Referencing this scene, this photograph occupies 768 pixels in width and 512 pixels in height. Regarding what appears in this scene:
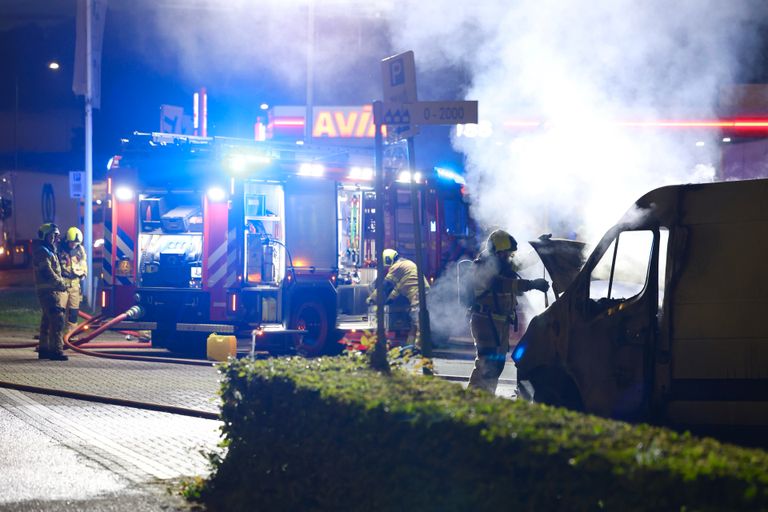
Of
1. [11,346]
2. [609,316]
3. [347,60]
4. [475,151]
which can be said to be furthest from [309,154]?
[347,60]

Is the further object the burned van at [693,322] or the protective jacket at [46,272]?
the protective jacket at [46,272]

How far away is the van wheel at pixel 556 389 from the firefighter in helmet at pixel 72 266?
9.55 metres

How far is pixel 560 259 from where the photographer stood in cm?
845

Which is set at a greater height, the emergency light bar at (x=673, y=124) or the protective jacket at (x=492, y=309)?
the emergency light bar at (x=673, y=124)

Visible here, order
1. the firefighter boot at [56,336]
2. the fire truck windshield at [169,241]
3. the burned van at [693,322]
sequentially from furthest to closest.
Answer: the fire truck windshield at [169,241]
the firefighter boot at [56,336]
the burned van at [693,322]

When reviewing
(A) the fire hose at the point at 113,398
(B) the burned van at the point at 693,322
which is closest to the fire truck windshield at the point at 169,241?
(A) the fire hose at the point at 113,398

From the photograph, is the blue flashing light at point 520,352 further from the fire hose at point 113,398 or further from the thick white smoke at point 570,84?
the thick white smoke at point 570,84

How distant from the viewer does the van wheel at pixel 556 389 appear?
7504 millimetres

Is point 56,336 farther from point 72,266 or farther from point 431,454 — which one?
point 431,454

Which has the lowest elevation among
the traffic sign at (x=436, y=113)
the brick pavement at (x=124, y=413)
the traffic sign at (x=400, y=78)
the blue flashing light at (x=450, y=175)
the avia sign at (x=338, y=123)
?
the brick pavement at (x=124, y=413)

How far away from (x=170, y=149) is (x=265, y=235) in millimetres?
2001

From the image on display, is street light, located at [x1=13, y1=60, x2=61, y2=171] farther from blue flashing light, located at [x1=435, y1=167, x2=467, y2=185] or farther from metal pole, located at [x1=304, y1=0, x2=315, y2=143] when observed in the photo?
blue flashing light, located at [x1=435, y1=167, x2=467, y2=185]

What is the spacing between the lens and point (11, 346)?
16.0m

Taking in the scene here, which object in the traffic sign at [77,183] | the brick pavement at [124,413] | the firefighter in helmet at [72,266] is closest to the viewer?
the brick pavement at [124,413]
